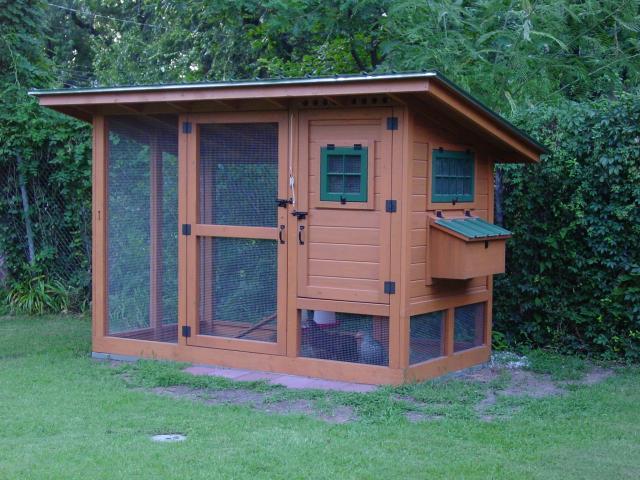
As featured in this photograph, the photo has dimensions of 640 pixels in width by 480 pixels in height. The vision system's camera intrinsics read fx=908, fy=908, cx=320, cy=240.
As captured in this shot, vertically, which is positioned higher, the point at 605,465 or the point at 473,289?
the point at 473,289

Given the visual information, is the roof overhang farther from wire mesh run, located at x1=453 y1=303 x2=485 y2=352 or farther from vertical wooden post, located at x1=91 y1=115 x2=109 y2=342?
wire mesh run, located at x1=453 y1=303 x2=485 y2=352

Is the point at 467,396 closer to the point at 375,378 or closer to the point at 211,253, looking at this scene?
the point at 375,378

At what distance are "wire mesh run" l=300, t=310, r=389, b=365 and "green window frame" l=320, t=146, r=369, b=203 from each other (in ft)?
3.01

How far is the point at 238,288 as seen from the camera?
24.6 ft

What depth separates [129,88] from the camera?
755 centimetres

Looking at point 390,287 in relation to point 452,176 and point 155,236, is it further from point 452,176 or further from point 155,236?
point 155,236

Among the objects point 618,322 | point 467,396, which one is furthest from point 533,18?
point 467,396

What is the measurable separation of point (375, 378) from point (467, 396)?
0.72 metres

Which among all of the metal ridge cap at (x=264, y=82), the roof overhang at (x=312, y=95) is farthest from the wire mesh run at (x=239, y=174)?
the metal ridge cap at (x=264, y=82)

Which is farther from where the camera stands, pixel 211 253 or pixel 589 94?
pixel 589 94

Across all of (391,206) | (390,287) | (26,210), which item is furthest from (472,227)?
(26,210)

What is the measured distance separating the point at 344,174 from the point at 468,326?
185 cm

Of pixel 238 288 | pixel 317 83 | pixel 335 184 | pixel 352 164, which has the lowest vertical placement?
→ pixel 238 288

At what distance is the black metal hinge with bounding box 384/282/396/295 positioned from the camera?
22.4 feet
